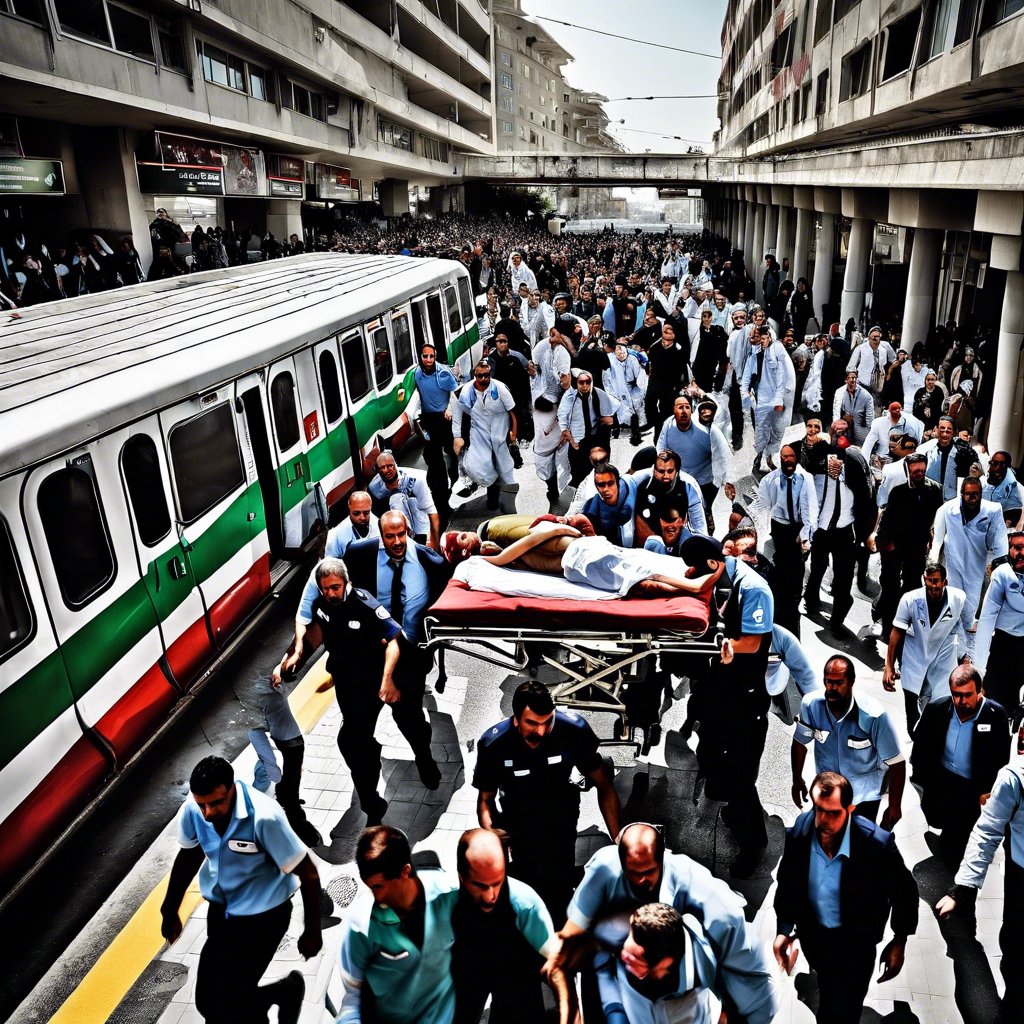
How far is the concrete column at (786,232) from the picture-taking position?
120 ft

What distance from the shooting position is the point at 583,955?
354cm

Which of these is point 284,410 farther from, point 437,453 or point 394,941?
point 394,941

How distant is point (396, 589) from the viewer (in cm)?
618

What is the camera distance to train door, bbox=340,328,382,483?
34.9 feet

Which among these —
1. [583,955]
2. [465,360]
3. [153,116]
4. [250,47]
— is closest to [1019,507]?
[583,955]

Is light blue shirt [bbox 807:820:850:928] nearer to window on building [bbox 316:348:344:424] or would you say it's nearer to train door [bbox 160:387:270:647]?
train door [bbox 160:387:270:647]

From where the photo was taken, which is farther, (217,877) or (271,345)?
(271,345)

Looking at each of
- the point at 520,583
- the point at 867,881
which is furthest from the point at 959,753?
the point at 520,583

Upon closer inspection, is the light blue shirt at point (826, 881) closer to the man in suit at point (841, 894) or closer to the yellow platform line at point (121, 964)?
the man in suit at point (841, 894)

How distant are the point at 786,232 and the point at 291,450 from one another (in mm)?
33092

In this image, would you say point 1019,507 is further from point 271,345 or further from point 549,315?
point 549,315

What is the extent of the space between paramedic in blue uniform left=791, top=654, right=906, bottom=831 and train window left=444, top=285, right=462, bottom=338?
1230 centimetres

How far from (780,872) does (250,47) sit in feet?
85.7

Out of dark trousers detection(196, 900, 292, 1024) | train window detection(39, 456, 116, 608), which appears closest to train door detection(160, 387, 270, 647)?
train window detection(39, 456, 116, 608)
